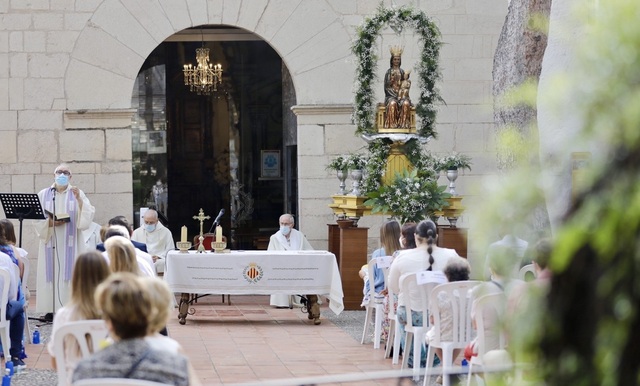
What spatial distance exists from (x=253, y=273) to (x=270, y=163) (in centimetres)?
841

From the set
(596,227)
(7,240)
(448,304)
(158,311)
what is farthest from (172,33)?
(596,227)

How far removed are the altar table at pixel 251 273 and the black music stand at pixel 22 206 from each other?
1.46 metres

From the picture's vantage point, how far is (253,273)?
12.0m

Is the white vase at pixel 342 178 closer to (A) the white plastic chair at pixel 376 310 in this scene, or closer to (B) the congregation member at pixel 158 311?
(A) the white plastic chair at pixel 376 310

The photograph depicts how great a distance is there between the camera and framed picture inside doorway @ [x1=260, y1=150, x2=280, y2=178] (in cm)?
2028


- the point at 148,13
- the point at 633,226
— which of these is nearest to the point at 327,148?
the point at 148,13

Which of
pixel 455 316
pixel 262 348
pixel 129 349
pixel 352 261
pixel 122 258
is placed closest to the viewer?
pixel 129 349

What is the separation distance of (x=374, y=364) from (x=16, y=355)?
9.26ft

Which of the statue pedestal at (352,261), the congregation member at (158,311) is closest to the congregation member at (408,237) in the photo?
the statue pedestal at (352,261)

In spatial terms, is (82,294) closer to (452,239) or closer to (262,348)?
(262,348)

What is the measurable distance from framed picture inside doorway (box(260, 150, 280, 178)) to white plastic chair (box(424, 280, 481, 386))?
42.1 feet

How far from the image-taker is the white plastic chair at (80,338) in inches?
206

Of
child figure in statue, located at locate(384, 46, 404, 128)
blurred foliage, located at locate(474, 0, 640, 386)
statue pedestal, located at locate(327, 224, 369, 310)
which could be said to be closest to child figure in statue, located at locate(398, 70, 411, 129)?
child figure in statue, located at locate(384, 46, 404, 128)

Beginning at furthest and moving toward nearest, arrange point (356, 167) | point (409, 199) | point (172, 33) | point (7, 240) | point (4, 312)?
1. point (172, 33)
2. point (356, 167)
3. point (409, 199)
4. point (7, 240)
5. point (4, 312)
